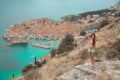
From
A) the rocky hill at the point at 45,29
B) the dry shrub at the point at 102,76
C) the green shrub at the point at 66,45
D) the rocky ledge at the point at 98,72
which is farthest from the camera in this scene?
the rocky hill at the point at 45,29

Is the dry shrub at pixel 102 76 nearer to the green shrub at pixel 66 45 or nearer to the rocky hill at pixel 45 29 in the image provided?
the green shrub at pixel 66 45

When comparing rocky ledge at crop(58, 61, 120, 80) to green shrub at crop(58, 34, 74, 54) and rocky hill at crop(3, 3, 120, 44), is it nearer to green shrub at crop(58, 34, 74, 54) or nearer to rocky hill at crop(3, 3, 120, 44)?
green shrub at crop(58, 34, 74, 54)

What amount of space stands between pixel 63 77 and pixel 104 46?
582 centimetres

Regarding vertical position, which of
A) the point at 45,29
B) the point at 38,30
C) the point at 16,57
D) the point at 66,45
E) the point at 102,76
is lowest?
the point at 16,57

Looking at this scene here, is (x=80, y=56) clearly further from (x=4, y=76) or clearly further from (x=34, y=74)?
(x=4, y=76)

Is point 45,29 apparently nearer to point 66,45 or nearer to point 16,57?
point 16,57

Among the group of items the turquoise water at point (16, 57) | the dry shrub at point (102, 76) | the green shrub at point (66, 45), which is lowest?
the turquoise water at point (16, 57)

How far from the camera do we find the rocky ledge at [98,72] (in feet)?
21.3

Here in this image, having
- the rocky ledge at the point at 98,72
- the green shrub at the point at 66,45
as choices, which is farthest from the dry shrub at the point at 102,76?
the green shrub at the point at 66,45

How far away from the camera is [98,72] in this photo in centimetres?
690

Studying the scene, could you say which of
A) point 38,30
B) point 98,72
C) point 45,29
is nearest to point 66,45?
point 98,72

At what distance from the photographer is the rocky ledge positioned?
6.50 meters

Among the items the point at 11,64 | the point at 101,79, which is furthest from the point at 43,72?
the point at 11,64

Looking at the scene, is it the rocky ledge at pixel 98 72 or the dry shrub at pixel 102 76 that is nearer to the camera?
the dry shrub at pixel 102 76
